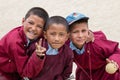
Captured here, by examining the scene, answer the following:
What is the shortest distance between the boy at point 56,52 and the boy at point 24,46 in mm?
43

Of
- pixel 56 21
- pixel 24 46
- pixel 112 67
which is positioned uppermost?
pixel 56 21

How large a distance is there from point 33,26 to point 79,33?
0.68 feet

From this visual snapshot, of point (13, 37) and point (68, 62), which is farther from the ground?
point (13, 37)

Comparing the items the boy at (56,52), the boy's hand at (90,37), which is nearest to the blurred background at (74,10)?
the boy's hand at (90,37)

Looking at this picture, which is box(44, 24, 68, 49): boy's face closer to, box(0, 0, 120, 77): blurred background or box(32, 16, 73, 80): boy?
box(32, 16, 73, 80): boy

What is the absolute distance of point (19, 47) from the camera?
138 centimetres

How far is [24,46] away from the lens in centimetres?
141

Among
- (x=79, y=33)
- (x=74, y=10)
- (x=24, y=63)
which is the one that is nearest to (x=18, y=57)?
(x=24, y=63)

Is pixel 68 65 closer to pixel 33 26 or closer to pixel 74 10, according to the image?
pixel 33 26

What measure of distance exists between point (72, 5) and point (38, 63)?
2104mm

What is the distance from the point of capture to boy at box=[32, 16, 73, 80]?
137 cm

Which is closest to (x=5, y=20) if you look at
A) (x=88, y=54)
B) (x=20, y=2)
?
(x=20, y=2)

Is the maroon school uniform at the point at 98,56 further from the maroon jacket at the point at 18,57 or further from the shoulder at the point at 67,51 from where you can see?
the maroon jacket at the point at 18,57

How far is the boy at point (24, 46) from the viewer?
4.51ft
